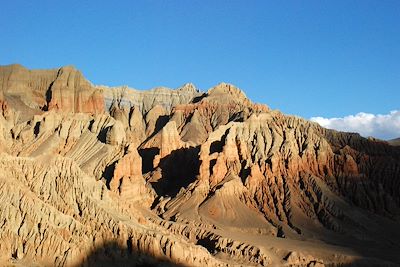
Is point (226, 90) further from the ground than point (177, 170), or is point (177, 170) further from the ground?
point (226, 90)

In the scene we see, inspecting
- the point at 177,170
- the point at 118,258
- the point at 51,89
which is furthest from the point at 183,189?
the point at 118,258

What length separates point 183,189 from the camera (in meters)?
117

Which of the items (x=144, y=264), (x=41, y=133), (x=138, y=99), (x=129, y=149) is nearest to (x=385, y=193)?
(x=129, y=149)

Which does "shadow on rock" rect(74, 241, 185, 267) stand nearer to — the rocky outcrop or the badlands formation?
the badlands formation

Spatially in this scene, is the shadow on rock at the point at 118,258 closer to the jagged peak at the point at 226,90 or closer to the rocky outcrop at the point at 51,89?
the rocky outcrop at the point at 51,89

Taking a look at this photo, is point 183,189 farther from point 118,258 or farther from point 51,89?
point 118,258

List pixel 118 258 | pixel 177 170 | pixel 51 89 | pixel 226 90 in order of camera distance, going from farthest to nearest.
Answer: pixel 226 90, pixel 51 89, pixel 177 170, pixel 118 258

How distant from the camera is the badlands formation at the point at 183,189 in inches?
2467

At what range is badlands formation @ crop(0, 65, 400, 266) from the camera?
62.7m

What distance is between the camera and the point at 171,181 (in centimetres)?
12775

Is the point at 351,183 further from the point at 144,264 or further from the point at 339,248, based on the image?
the point at 144,264

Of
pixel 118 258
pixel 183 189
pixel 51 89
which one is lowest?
pixel 118 258

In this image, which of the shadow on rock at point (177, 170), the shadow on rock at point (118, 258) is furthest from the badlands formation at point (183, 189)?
the shadow on rock at point (177, 170)

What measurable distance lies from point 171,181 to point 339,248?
37926mm
